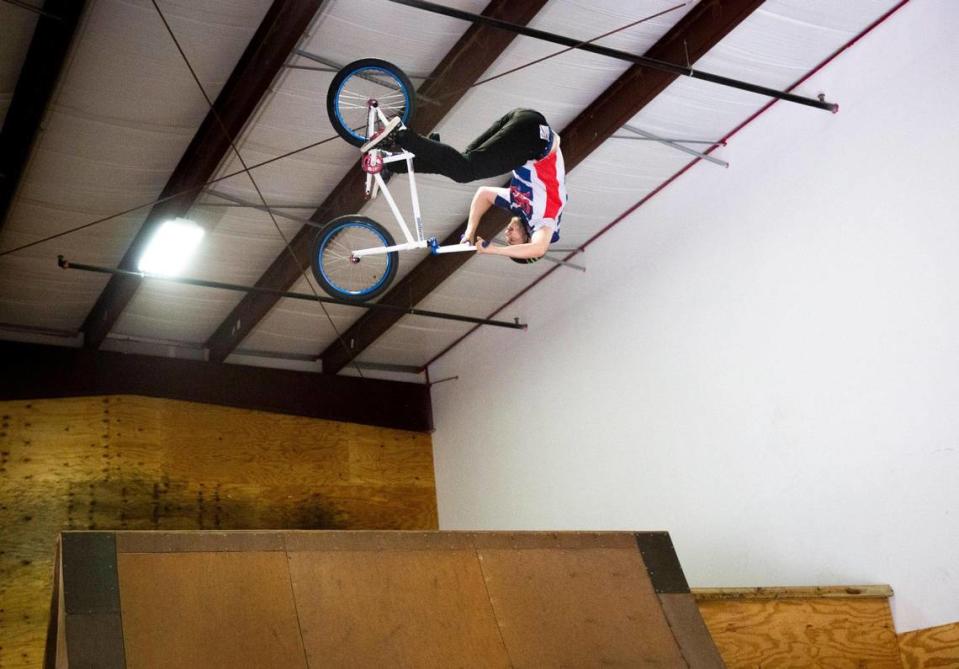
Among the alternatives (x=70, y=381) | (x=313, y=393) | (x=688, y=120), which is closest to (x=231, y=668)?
(x=688, y=120)

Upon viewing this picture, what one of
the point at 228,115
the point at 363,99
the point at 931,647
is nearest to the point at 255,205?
the point at 228,115

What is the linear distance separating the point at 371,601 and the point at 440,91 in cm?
381

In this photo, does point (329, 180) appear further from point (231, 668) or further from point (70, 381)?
point (231, 668)

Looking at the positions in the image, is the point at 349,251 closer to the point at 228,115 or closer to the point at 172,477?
the point at 228,115

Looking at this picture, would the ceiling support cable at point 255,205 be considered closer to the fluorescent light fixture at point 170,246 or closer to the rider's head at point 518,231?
the fluorescent light fixture at point 170,246

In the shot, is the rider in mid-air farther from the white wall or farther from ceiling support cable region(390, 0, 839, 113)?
the white wall

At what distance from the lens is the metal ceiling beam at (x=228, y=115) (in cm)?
611

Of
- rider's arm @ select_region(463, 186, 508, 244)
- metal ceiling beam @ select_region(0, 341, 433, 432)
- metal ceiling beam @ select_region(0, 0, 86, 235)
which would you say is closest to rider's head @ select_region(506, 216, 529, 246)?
rider's arm @ select_region(463, 186, 508, 244)

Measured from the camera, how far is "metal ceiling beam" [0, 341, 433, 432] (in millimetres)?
9219

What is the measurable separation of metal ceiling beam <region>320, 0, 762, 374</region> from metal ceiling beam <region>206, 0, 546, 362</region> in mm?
1215

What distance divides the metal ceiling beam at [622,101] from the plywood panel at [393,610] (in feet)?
13.0

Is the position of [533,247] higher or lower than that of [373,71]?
lower

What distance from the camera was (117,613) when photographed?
3.88m

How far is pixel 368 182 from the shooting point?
17.7 ft
